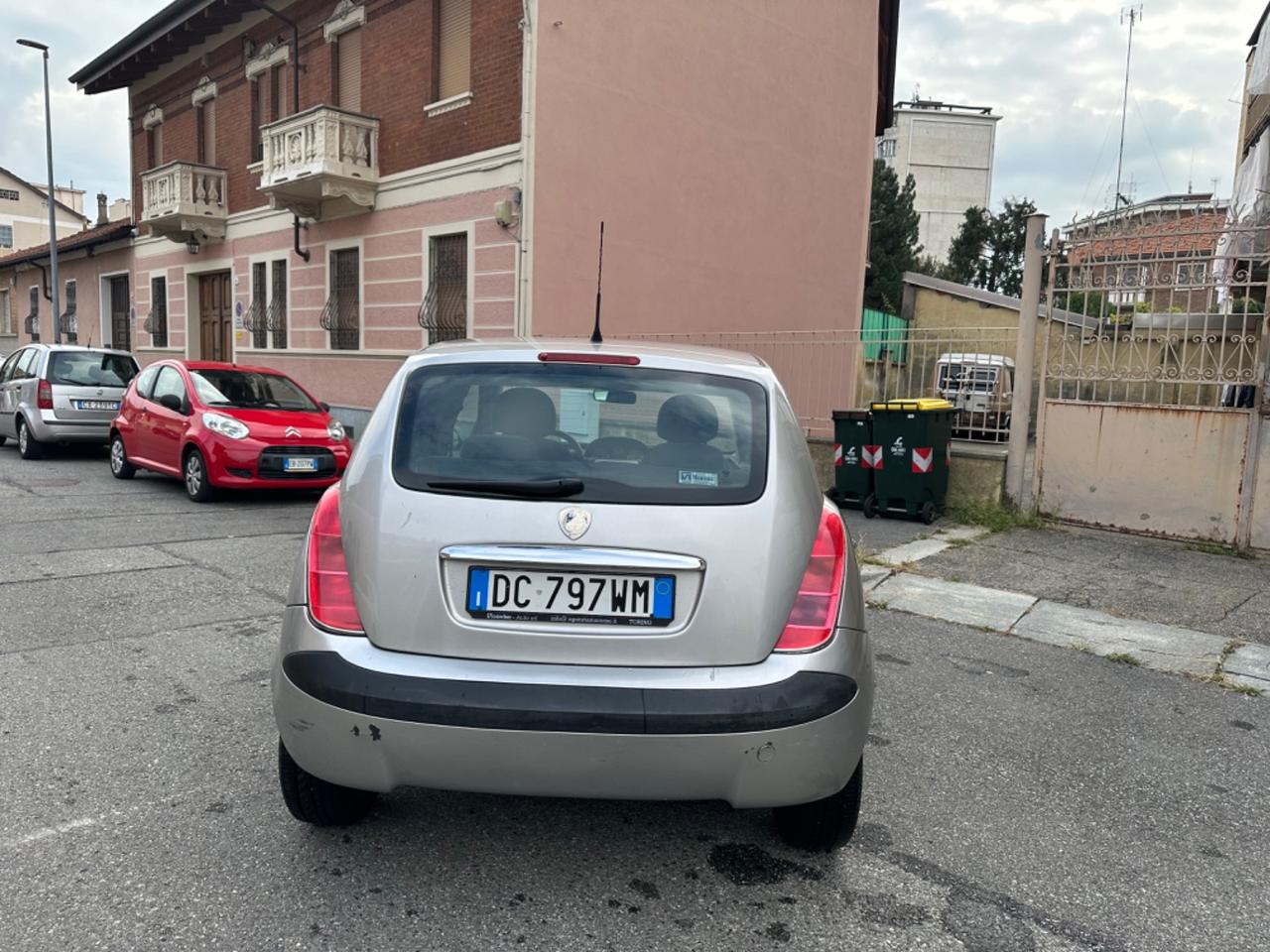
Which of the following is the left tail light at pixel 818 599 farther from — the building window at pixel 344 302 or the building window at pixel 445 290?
the building window at pixel 344 302

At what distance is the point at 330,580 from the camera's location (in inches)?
105

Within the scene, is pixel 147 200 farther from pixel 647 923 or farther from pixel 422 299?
pixel 647 923

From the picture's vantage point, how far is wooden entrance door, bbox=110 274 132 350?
83.4 feet

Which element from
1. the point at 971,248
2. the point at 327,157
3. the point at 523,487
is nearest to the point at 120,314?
the point at 327,157

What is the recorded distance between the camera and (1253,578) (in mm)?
7121

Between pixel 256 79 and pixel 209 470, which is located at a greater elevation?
pixel 256 79

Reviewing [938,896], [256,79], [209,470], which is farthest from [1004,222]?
[938,896]

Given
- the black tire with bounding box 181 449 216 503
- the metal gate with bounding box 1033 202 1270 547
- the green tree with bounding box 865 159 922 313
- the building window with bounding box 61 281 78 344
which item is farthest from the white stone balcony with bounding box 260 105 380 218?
the green tree with bounding box 865 159 922 313

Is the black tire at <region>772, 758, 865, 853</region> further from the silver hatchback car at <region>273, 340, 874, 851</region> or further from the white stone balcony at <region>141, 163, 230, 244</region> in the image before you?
the white stone balcony at <region>141, 163, 230, 244</region>

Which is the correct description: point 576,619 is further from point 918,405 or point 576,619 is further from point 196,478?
point 196,478

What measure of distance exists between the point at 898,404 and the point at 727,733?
7.44 meters

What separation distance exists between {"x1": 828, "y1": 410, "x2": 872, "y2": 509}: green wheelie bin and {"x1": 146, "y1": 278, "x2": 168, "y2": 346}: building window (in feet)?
62.9

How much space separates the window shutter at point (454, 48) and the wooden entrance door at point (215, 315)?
8.48 metres

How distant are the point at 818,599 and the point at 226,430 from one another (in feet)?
27.1
